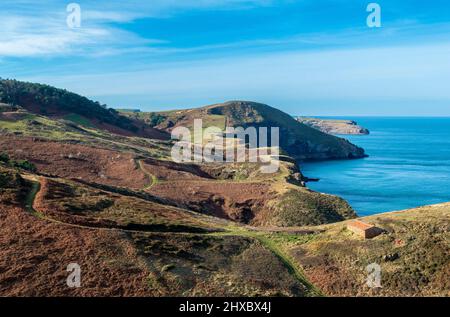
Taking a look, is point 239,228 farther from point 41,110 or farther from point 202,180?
point 41,110

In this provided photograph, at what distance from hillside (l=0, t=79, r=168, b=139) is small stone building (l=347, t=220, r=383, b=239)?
427 ft

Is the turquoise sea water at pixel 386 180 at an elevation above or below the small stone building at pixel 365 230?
below

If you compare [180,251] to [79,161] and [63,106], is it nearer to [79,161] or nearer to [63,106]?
[79,161]

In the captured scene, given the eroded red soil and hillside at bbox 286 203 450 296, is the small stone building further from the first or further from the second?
the eroded red soil

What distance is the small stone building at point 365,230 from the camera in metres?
41.9

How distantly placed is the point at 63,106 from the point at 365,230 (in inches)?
5814

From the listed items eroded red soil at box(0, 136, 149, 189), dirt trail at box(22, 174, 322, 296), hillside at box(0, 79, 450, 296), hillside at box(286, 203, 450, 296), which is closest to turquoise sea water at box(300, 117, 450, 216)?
eroded red soil at box(0, 136, 149, 189)

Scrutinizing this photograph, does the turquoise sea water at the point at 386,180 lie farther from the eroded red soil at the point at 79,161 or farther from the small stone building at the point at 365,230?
the small stone building at the point at 365,230

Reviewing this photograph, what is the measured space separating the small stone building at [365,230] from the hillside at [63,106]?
13010cm

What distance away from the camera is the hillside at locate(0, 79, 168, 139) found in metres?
157

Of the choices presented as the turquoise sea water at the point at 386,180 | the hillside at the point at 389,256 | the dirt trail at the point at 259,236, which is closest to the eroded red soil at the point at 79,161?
the dirt trail at the point at 259,236

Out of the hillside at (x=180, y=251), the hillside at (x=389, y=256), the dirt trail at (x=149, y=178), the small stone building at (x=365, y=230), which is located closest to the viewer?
the hillside at (x=180, y=251)

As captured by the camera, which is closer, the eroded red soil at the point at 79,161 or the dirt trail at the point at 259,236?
the dirt trail at the point at 259,236

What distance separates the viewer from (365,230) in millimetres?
41875
